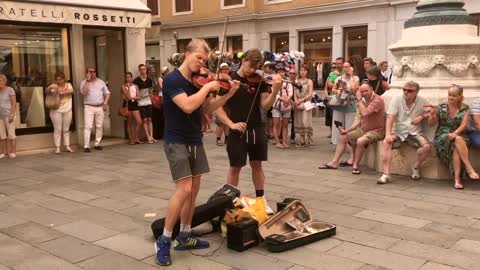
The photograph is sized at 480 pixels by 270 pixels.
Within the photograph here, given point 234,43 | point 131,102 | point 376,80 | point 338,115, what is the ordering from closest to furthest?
point 376,80
point 338,115
point 131,102
point 234,43

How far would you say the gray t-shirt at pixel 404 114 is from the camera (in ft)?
21.8

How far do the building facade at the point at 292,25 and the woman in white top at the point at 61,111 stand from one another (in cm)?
503

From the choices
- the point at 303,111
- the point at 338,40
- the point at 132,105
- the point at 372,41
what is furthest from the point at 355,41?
the point at 132,105

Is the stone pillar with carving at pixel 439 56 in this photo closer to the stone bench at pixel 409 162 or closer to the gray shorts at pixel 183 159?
the stone bench at pixel 409 162

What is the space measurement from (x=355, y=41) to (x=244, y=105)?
46.9 ft

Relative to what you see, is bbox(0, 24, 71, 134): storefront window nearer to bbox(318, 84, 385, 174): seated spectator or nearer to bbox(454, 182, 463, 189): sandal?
bbox(318, 84, 385, 174): seated spectator

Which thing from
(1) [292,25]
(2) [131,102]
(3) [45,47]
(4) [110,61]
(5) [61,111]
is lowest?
(5) [61,111]

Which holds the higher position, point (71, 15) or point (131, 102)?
point (71, 15)

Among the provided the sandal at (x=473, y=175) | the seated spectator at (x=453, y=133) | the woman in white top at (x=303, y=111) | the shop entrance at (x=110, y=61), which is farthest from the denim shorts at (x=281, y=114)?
the sandal at (x=473, y=175)

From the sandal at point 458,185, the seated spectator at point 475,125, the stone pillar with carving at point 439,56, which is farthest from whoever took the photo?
the stone pillar with carving at point 439,56

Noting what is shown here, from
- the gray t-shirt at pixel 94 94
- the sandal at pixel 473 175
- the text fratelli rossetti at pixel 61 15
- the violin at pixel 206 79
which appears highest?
the text fratelli rossetti at pixel 61 15

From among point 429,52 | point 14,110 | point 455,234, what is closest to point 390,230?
point 455,234

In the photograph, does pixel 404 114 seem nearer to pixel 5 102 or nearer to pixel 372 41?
pixel 5 102

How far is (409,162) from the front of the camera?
22.5ft
